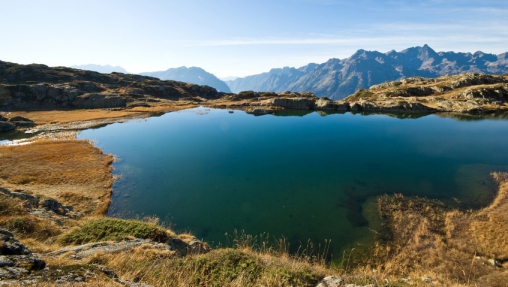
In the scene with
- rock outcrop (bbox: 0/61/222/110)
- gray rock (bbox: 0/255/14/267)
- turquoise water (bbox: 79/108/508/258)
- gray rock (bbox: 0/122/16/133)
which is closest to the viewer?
gray rock (bbox: 0/255/14/267)

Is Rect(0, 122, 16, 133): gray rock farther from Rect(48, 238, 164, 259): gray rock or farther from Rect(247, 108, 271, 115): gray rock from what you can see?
Rect(48, 238, 164, 259): gray rock

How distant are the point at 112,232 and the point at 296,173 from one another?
30.3 meters

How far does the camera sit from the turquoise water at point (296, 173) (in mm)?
26891

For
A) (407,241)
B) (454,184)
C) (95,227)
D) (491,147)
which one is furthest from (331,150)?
(95,227)

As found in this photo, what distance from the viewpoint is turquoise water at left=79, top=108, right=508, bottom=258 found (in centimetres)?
2689

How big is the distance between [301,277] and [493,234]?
24.6 meters

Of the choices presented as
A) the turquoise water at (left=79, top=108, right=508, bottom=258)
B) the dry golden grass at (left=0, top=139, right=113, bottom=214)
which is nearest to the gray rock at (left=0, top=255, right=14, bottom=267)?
the turquoise water at (left=79, top=108, right=508, bottom=258)

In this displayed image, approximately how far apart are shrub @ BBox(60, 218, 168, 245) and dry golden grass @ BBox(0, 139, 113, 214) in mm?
15285

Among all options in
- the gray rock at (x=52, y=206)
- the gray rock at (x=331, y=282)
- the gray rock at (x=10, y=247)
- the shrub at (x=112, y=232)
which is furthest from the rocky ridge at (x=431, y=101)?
the gray rock at (x=10, y=247)

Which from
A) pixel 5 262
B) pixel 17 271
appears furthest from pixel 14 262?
pixel 17 271

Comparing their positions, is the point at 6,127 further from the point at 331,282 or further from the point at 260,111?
the point at 331,282

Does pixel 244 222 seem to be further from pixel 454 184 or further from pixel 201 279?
pixel 454 184

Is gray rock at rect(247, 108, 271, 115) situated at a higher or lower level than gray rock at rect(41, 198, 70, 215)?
higher

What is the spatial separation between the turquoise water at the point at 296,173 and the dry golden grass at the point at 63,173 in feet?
8.61
